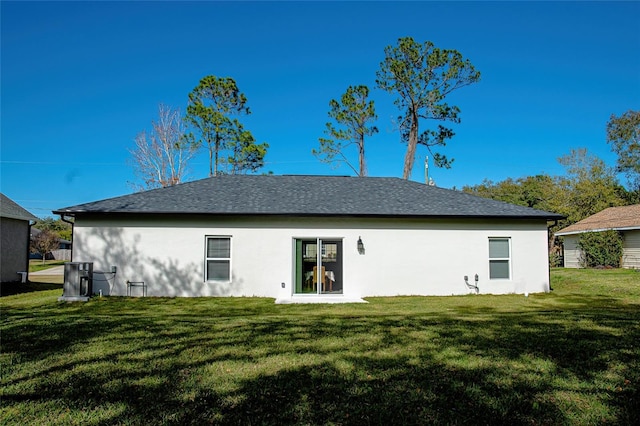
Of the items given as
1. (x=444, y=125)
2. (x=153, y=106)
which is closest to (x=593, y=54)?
(x=444, y=125)

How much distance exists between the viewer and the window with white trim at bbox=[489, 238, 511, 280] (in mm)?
13031

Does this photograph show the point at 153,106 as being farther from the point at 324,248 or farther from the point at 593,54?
the point at 593,54

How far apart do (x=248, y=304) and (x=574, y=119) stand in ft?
79.6

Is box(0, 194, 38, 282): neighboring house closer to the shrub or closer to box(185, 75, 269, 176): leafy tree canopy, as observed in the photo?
box(185, 75, 269, 176): leafy tree canopy

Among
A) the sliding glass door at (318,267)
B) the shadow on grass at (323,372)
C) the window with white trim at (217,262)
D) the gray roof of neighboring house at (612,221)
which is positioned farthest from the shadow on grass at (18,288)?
the gray roof of neighboring house at (612,221)

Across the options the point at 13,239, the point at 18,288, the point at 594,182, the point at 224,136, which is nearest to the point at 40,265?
the point at 224,136

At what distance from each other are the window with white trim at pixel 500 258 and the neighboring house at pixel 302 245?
0.03m

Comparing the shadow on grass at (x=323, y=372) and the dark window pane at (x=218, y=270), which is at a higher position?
the dark window pane at (x=218, y=270)

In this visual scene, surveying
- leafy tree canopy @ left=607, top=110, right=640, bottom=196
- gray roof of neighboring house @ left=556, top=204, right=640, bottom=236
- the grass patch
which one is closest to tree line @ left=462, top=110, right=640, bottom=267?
leafy tree canopy @ left=607, top=110, right=640, bottom=196

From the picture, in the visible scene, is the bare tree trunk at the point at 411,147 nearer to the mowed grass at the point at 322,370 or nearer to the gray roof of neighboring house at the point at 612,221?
the gray roof of neighboring house at the point at 612,221

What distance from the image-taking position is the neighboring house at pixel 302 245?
12.1 metres

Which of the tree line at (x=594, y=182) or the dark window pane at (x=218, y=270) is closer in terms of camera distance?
the dark window pane at (x=218, y=270)

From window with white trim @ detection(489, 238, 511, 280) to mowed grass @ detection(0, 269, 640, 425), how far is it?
538 cm

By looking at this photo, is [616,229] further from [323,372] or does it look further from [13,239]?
[13,239]
